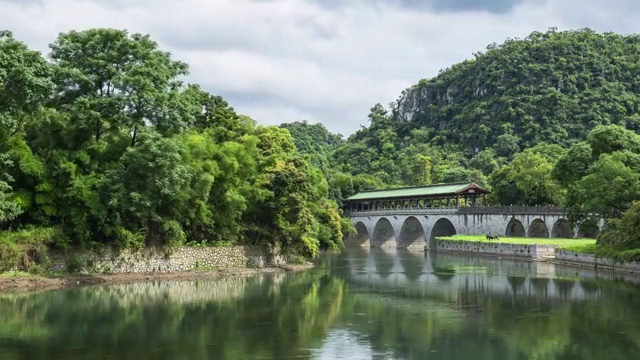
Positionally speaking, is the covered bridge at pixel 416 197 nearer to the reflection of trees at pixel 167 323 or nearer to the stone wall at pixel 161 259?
the stone wall at pixel 161 259

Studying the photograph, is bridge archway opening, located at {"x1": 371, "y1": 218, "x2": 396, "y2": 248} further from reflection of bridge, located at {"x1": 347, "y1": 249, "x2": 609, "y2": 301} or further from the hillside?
reflection of bridge, located at {"x1": 347, "y1": 249, "x2": 609, "y2": 301}

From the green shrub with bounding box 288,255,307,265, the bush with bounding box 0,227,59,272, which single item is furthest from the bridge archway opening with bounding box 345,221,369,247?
the bush with bounding box 0,227,59,272

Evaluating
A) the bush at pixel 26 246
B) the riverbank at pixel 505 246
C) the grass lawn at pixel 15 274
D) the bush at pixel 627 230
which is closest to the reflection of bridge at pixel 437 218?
the riverbank at pixel 505 246

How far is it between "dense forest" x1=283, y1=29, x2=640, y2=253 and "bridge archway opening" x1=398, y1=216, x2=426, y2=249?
10623 mm

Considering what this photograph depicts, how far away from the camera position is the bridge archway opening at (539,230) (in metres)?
69.5

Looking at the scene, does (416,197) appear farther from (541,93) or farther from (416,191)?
(541,93)

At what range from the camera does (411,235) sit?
88938mm

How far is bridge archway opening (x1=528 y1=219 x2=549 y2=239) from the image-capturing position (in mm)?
69500

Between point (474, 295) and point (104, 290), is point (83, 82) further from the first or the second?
point (474, 295)

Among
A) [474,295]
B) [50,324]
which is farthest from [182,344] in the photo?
[474,295]

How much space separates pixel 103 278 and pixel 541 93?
337 ft

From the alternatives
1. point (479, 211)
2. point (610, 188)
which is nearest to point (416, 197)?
point (479, 211)

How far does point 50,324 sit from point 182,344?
5.73m

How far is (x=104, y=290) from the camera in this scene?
31.9 metres
